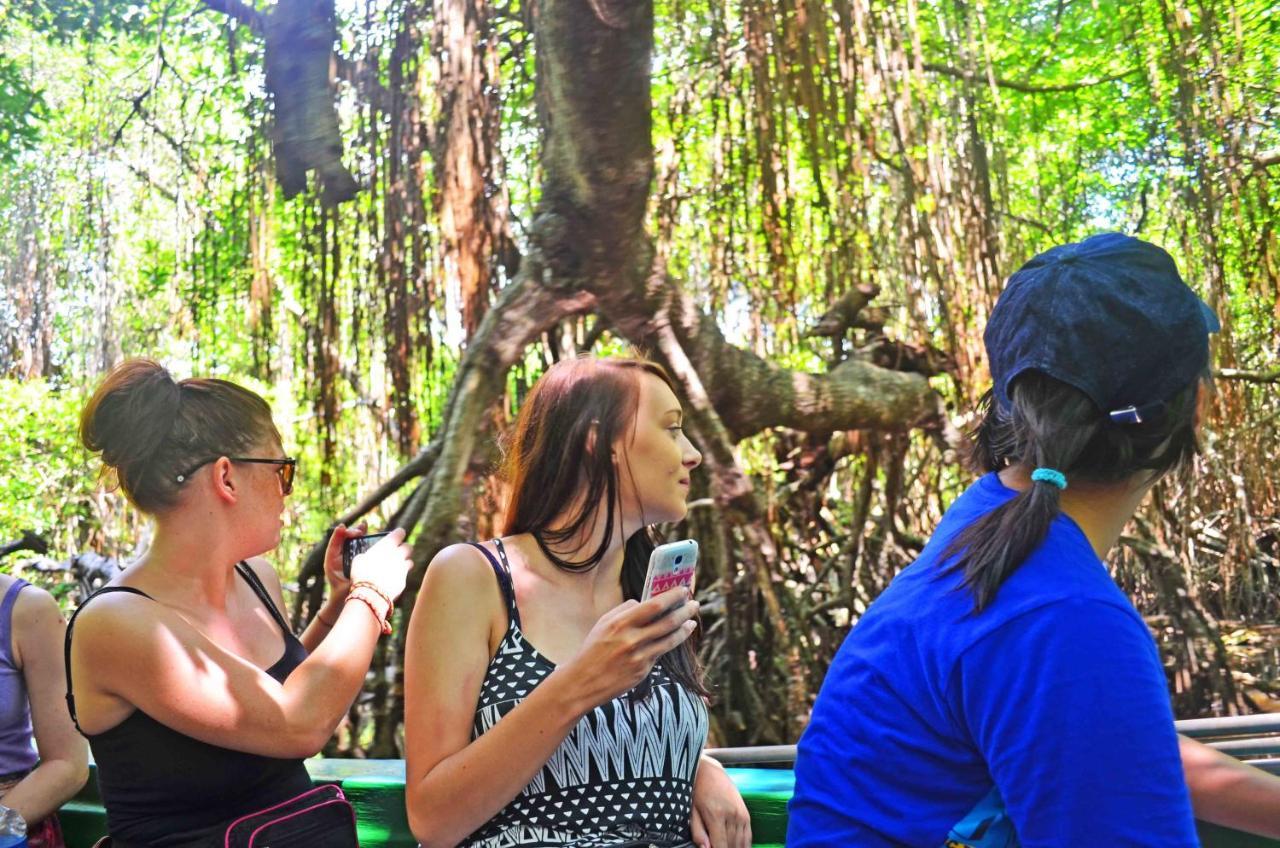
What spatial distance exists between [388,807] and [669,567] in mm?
974

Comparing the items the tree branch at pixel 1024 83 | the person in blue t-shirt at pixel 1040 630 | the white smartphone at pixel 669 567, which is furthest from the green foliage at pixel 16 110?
the person in blue t-shirt at pixel 1040 630

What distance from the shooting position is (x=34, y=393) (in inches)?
209

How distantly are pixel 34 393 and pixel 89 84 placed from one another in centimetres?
135

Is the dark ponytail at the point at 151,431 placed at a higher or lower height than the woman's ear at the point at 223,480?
higher

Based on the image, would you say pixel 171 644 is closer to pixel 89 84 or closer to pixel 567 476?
pixel 567 476

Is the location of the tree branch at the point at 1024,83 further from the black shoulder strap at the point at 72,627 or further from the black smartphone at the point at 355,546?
the black shoulder strap at the point at 72,627

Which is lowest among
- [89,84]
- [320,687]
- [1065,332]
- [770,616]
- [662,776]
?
[770,616]

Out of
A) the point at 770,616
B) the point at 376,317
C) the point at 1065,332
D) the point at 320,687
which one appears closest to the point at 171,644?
the point at 320,687

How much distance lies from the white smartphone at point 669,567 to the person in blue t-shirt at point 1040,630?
23 centimetres

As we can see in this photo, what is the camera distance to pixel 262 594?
1.56 meters

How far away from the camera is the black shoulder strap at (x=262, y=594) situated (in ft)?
5.10

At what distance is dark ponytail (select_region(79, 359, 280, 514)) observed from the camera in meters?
1.38

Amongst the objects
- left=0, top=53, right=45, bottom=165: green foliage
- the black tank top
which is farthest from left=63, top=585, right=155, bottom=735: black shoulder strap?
left=0, top=53, right=45, bottom=165: green foliage

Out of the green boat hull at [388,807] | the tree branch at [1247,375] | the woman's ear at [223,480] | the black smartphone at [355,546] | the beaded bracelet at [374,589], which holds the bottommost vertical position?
the green boat hull at [388,807]
